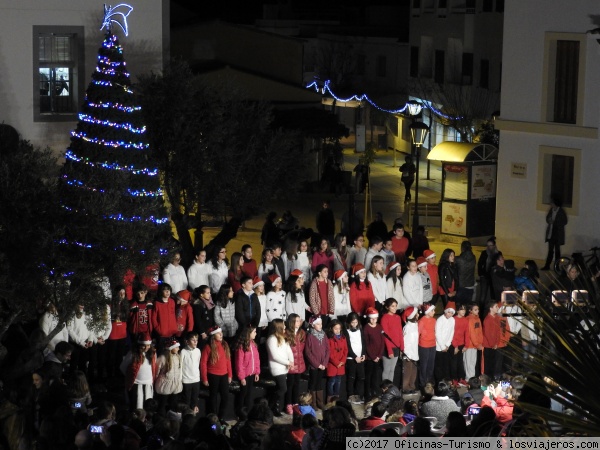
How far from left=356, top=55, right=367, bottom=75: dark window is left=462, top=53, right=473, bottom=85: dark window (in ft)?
55.5

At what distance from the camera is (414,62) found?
48156mm

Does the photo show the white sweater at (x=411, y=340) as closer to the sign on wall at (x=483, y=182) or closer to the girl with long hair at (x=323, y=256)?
the girl with long hair at (x=323, y=256)

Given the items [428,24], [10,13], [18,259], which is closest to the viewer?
[18,259]

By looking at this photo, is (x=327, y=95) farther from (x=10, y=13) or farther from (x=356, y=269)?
(x=356, y=269)

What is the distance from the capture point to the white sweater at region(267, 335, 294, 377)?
55.6ft

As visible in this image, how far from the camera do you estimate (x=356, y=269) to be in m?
19.2

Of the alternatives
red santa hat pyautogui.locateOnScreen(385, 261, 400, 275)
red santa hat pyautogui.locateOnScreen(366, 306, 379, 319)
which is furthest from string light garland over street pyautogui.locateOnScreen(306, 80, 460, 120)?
red santa hat pyautogui.locateOnScreen(366, 306, 379, 319)

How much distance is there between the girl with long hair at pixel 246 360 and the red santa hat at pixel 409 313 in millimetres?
2542

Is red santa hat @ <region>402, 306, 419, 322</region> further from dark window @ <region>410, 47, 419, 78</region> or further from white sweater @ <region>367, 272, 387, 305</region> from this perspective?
dark window @ <region>410, 47, 419, 78</region>

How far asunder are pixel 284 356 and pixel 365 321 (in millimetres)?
1726

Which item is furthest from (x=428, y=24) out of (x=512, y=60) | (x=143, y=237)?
(x=143, y=237)

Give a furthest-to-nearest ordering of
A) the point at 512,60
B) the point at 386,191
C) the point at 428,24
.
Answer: the point at 428,24 → the point at 386,191 → the point at 512,60

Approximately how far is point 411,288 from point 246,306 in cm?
293

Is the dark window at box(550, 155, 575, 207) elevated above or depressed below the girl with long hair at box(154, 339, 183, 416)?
above
